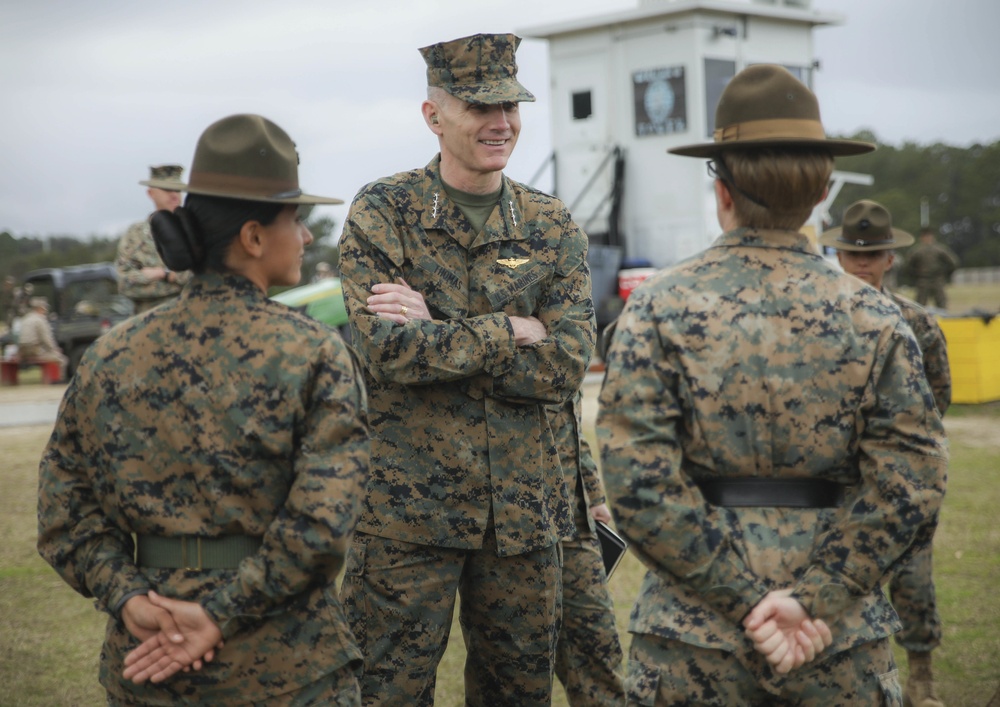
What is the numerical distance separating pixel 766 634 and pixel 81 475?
156 cm

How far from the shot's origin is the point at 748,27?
17.7 meters

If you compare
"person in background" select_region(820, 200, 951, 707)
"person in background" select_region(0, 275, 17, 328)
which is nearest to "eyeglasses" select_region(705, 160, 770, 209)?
"person in background" select_region(820, 200, 951, 707)

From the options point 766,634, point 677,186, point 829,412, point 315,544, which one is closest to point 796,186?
point 829,412

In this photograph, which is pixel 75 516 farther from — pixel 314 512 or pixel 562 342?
pixel 562 342

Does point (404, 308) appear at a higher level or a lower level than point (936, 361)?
higher

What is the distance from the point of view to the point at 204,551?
2.31 meters

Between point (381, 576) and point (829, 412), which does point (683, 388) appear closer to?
point (829, 412)

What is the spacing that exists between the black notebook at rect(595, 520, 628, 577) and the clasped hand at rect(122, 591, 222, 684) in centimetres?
221

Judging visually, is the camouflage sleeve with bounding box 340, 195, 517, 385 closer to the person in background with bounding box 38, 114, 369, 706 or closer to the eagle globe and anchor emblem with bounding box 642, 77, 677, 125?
the person in background with bounding box 38, 114, 369, 706

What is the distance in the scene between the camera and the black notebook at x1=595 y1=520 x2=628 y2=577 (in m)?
4.24

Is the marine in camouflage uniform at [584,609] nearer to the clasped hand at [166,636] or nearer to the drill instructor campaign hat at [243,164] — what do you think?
the drill instructor campaign hat at [243,164]

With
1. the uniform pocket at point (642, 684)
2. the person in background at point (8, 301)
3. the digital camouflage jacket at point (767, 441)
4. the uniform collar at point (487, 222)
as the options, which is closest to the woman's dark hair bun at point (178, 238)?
the digital camouflage jacket at point (767, 441)

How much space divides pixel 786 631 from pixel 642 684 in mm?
348

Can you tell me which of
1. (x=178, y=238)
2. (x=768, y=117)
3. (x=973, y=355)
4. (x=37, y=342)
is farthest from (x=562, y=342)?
(x=37, y=342)
